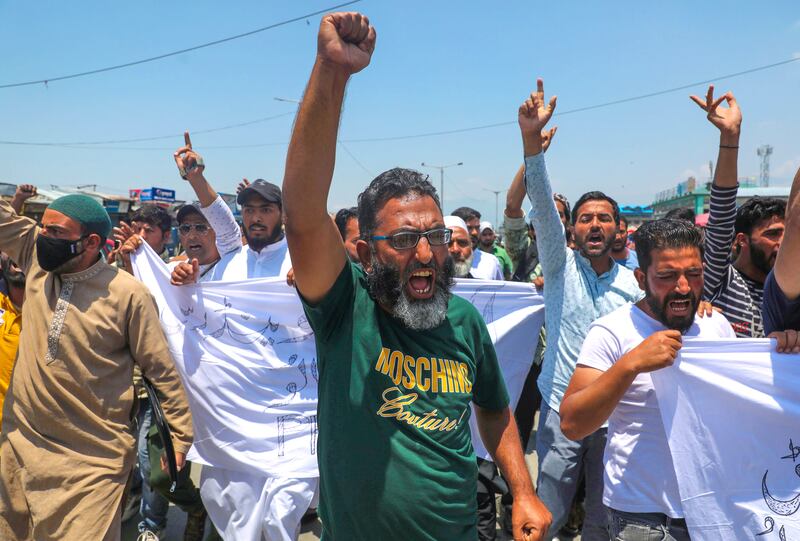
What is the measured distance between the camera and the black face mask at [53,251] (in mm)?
2982

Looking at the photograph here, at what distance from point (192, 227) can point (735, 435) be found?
3658 millimetres

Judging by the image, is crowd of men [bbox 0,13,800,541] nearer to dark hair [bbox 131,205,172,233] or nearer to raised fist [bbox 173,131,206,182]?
raised fist [bbox 173,131,206,182]

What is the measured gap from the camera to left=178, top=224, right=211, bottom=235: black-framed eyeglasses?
4.42 m

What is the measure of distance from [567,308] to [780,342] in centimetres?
126

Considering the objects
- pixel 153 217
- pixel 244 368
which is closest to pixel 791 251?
pixel 244 368

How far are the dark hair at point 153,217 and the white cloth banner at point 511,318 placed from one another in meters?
2.72

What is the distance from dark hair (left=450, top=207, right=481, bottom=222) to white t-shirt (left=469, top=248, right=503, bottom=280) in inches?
65.0

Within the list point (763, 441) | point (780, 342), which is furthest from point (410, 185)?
point (763, 441)

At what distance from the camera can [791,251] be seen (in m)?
2.04

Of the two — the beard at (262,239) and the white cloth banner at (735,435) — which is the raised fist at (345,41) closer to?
the white cloth banner at (735,435)

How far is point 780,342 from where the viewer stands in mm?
2301

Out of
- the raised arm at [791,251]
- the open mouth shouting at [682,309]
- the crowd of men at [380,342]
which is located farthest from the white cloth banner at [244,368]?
the raised arm at [791,251]

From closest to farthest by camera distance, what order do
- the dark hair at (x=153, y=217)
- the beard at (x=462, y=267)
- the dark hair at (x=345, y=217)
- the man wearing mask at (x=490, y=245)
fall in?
1. the dark hair at (x=345, y=217)
2. the beard at (x=462, y=267)
3. the dark hair at (x=153, y=217)
4. the man wearing mask at (x=490, y=245)

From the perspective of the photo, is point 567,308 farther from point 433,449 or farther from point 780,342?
point 433,449
